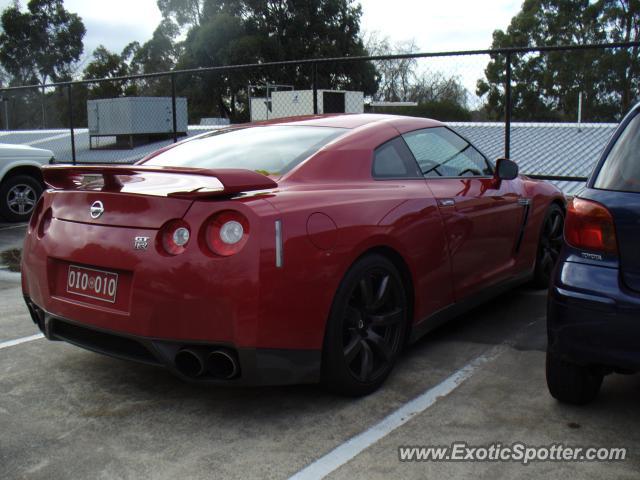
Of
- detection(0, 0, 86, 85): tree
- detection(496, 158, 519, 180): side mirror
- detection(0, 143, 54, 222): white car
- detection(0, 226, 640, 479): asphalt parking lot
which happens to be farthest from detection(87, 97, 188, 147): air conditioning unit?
detection(0, 0, 86, 85): tree

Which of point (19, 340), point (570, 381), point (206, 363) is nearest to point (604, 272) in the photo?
point (570, 381)

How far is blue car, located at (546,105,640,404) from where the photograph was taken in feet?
9.49

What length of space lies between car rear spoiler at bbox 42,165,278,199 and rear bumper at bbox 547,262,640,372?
1405mm

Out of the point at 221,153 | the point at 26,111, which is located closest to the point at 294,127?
the point at 221,153

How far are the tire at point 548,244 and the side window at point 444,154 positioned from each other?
96 cm

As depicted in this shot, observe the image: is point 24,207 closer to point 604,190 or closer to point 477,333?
point 477,333

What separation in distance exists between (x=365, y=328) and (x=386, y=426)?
54 cm

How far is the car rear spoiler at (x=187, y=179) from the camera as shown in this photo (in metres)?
3.11

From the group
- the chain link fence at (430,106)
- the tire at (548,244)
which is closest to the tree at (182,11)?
the chain link fence at (430,106)

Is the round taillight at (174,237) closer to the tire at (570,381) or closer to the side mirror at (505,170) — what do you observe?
the tire at (570,381)

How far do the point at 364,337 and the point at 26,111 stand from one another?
835 inches

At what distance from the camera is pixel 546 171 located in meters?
14.1

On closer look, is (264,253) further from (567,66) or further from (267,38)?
(267,38)

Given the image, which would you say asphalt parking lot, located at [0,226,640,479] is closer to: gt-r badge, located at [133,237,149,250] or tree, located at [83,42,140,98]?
gt-r badge, located at [133,237,149,250]
